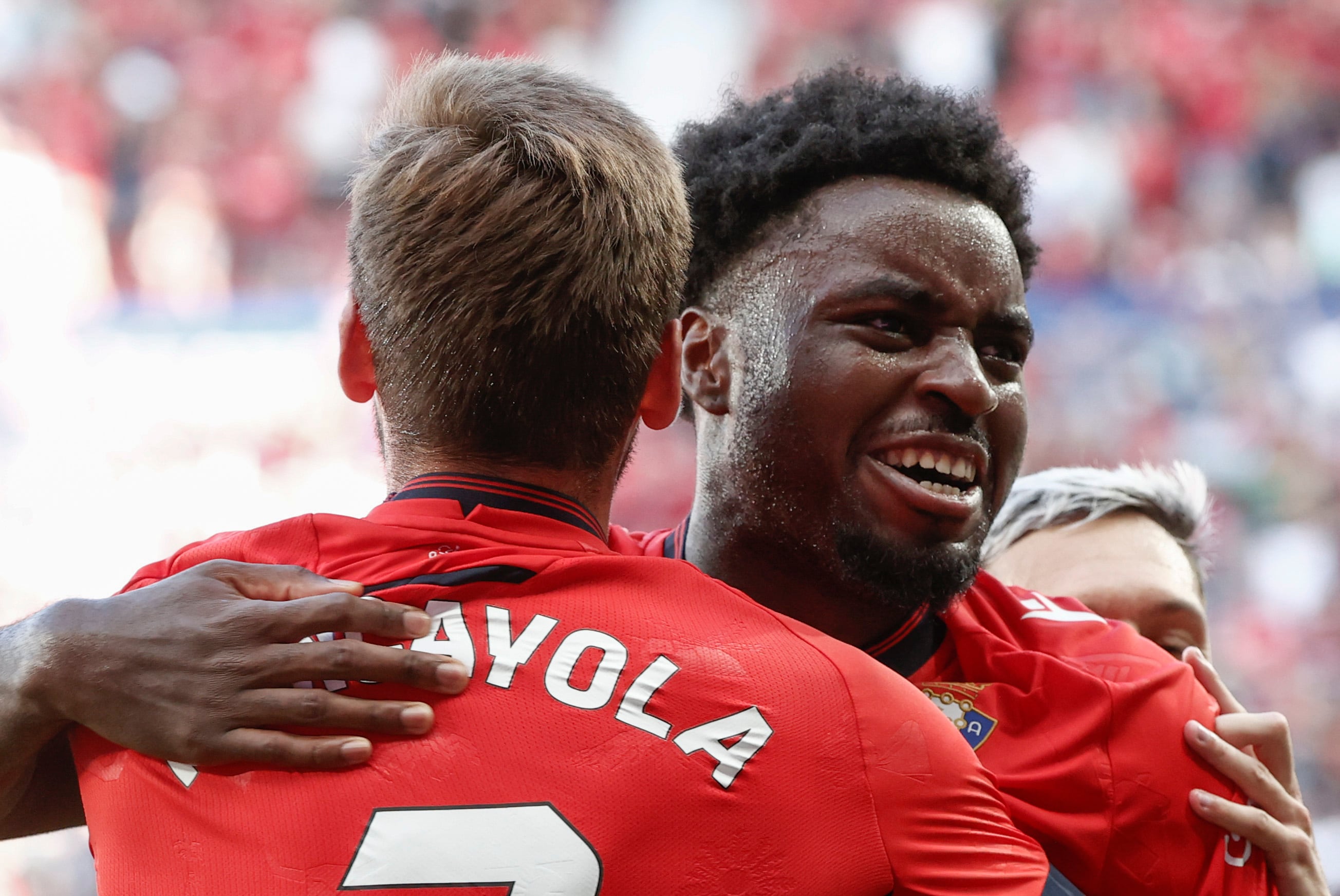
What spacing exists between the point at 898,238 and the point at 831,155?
252mm

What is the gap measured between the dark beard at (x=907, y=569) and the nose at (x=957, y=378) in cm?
21

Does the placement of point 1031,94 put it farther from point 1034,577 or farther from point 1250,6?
point 1034,577

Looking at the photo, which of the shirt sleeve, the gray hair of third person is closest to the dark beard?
the shirt sleeve

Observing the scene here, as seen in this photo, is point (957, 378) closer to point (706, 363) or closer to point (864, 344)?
point (864, 344)

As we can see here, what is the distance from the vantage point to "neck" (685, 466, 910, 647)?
212 cm

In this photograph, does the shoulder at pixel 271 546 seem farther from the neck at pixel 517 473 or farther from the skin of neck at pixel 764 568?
the skin of neck at pixel 764 568

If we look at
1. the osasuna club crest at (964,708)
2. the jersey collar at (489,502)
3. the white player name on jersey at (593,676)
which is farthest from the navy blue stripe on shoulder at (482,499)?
the osasuna club crest at (964,708)

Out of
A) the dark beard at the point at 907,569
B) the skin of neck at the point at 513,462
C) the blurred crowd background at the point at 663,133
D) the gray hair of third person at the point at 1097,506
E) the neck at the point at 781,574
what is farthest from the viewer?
the blurred crowd background at the point at 663,133

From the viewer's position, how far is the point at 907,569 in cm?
200

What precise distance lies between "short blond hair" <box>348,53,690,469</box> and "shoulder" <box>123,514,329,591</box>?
0.14m

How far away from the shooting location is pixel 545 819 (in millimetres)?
1195

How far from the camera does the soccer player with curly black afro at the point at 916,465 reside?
175 cm

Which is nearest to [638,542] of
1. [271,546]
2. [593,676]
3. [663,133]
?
[271,546]

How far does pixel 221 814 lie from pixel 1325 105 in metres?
9.70
